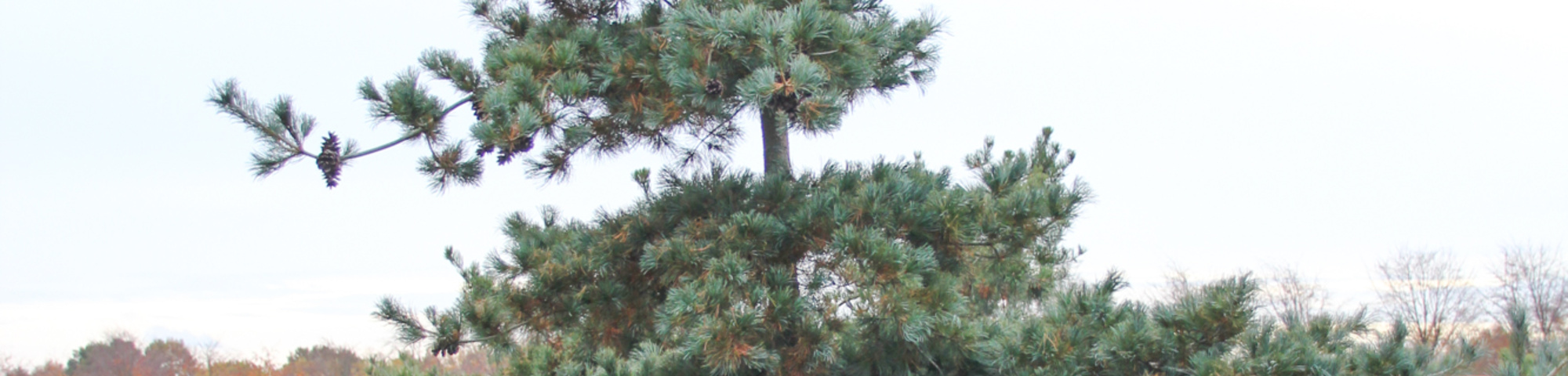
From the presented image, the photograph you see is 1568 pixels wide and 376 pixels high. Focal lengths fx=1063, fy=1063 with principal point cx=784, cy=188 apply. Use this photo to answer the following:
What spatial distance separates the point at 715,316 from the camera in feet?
13.3

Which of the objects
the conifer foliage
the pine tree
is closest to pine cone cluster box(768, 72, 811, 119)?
the pine tree

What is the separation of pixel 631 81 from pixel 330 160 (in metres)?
1.30

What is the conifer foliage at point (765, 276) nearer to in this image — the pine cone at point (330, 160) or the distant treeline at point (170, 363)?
the pine cone at point (330, 160)

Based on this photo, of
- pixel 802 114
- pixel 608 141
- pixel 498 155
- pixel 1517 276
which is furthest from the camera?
pixel 1517 276

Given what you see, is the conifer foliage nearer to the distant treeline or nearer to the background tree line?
the background tree line

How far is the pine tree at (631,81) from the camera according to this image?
4121 mm

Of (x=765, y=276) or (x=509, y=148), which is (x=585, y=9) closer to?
(x=509, y=148)

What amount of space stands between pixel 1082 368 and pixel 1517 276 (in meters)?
22.0

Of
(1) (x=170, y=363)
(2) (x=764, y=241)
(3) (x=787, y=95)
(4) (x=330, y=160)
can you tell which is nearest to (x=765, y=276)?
(2) (x=764, y=241)

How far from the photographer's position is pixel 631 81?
4.77 metres

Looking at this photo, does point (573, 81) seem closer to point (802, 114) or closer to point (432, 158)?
point (432, 158)

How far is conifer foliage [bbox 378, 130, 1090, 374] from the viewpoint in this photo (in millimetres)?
4195

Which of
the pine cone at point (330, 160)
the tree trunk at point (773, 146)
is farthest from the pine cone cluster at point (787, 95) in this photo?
the pine cone at point (330, 160)

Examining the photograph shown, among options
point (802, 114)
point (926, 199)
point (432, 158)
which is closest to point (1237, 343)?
point (926, 199)
